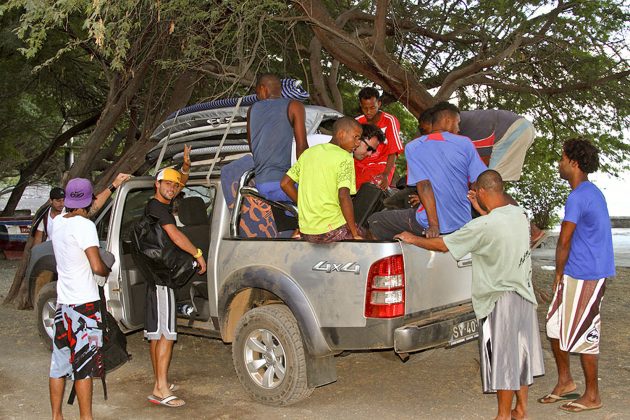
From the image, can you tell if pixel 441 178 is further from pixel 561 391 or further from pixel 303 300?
pixel 561 391

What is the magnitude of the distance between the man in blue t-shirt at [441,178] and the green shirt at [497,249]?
0.56 metres

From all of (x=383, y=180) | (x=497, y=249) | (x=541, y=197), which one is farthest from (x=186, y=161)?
(x=541, y=197)

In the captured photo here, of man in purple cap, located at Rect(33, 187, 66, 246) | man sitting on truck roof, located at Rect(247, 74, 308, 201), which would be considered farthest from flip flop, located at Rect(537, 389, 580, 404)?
man in purple cap, located at Rect(33, 187, 66, 246)

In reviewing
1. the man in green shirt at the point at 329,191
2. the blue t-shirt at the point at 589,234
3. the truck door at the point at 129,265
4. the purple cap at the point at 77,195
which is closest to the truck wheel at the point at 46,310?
the truck door at the point at 129,265

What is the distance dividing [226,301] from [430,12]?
719 centimetres

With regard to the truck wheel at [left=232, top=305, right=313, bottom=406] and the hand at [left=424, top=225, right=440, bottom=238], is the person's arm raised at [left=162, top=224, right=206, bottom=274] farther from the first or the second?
the hand at [left=424, top=225, right=440, bottom=238]

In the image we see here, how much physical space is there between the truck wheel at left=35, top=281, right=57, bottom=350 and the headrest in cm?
168

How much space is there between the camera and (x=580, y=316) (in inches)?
196

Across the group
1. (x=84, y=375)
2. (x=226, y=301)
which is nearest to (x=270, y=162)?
(x=226, y=301)

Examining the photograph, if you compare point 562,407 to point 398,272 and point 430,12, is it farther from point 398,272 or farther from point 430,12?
point 430,12

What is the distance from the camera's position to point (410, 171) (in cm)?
517

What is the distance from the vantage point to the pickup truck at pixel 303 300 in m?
4.71

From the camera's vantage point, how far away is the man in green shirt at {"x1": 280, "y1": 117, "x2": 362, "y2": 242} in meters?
5.13

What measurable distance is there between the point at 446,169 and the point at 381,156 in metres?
1.78
